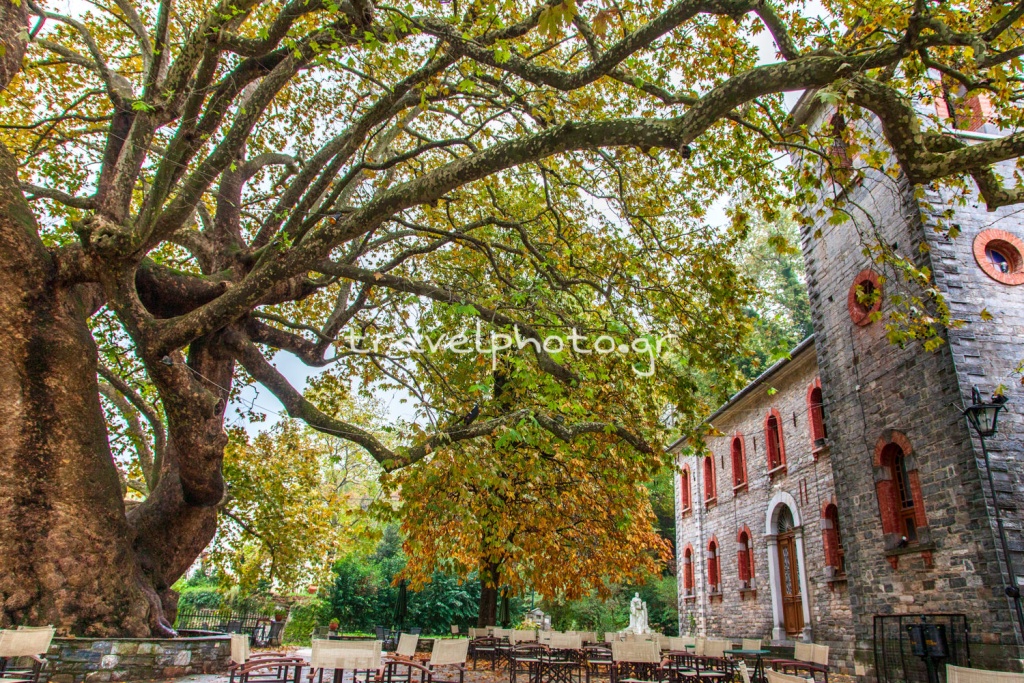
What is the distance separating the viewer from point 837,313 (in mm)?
13086

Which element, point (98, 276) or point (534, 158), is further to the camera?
point (98, 276)

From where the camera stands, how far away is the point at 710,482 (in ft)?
76.7

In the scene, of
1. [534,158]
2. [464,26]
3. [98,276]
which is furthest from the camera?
[98,276]

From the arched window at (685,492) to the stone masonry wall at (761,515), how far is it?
51cm

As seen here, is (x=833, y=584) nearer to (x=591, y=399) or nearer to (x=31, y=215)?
(x=591, y=399)

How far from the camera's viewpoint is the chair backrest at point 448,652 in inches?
260

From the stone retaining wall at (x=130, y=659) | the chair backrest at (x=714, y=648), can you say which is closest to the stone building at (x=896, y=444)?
the chair backrest at (x=714, y=648)

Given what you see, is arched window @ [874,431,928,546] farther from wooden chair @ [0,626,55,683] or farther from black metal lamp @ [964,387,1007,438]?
wooden chair @ [0,626,55,683]

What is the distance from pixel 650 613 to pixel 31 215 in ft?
100.0

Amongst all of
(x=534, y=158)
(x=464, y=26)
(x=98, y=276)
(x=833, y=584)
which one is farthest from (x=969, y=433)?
(x=98, y=276)

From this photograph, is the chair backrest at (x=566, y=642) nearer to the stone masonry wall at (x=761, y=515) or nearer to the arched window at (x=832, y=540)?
the stone masonry wall at (x=761, y=515)

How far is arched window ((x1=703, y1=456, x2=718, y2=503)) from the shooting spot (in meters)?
22.9

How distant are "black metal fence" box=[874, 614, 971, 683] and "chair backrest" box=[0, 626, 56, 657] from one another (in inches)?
429

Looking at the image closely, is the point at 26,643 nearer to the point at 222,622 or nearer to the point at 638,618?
the point at 222,622
